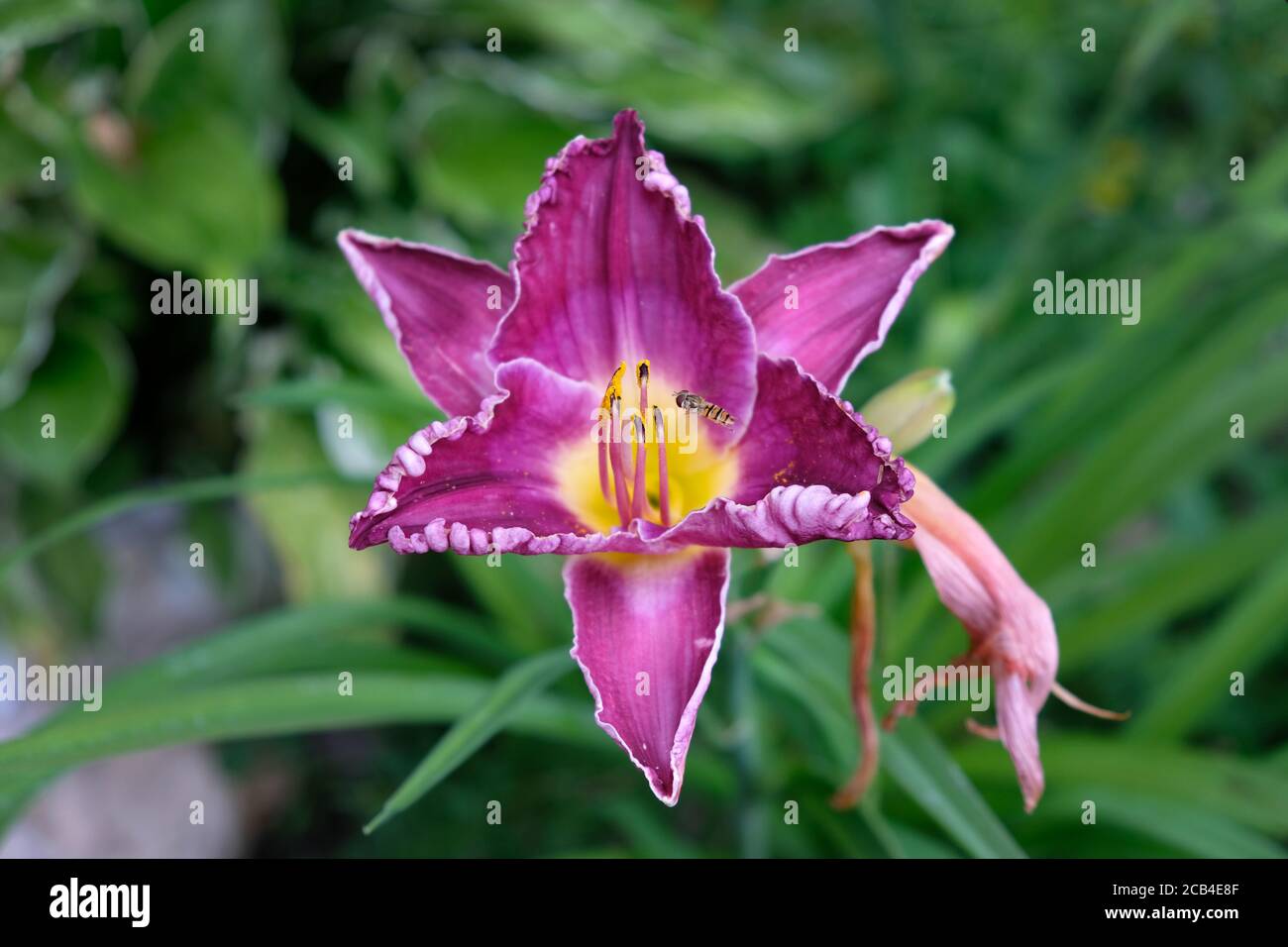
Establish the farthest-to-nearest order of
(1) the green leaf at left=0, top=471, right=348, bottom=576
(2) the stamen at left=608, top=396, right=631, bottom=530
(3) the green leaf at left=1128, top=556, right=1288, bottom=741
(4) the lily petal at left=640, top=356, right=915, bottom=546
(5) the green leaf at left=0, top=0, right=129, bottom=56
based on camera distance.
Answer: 1. (5) the green leaf at left=0, top=0, right=129, bottom=56
2. (3) the green leaf at left=1128, top=556, right=1288, bottom=741
3. (1) the green leaf at left=0, top=471, right=348, bottom=576
4. (2) the stamen at left=608, top=396, right=631, bottom=530
5. (4) the lily petal at left=640, top=356, right=915, bottom=546

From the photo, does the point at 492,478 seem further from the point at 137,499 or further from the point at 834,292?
the point at 137,499

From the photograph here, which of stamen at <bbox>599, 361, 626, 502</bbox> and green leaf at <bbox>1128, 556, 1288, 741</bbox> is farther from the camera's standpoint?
green leaf at <bbox>1128, 556, 1288, 741</bbox>

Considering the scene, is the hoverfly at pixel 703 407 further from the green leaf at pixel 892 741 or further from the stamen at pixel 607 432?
the green leaf at pixel 892 741

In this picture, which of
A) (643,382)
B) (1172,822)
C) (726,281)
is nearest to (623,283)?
(643,382)

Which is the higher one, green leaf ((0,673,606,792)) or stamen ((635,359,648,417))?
stamen ((635,359,648,417))

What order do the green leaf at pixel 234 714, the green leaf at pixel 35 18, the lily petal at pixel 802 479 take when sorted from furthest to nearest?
the green leaf at pixel 35 18, the green leaf at pixel 234 714, the lily petal at pixel 802 479

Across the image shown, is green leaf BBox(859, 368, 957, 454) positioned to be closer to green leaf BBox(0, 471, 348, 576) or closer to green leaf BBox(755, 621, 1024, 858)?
green leaf BBox(755, 621, 1024, 858)

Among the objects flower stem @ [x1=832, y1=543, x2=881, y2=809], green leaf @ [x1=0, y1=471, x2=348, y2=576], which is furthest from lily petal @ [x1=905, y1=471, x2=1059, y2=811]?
green leaf @ [x1=0, y1=471, x2=348, y2=576]

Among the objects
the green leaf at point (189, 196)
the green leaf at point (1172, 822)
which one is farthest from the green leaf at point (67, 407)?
the green leaf at point (1172, 822)
